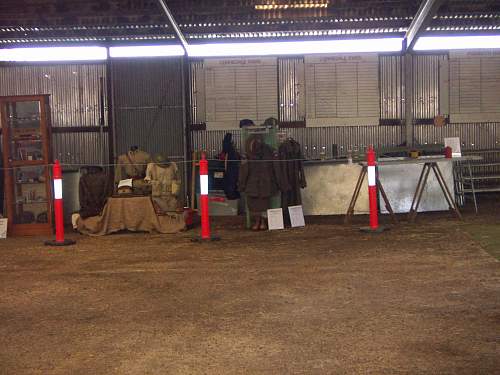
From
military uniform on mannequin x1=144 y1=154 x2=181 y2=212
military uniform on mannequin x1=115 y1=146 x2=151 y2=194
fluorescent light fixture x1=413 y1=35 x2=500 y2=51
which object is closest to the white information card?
military uniform on mannequin x1=115 y1=146 x2=151 y2=194

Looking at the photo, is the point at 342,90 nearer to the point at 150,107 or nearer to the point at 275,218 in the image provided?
the point at 150,107

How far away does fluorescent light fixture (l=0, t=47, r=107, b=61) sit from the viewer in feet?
47.0

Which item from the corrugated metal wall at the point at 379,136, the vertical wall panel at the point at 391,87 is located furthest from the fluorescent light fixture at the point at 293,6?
the corrugated metal wall at the point at 379,136

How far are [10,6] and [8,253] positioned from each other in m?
5.93

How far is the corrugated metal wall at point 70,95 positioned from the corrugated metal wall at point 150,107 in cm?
52

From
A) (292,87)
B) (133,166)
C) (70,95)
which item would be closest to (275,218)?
(133,166)

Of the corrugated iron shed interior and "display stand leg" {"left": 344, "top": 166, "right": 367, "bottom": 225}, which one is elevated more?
the corrugated iron shed interior

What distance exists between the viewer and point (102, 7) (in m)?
12.5

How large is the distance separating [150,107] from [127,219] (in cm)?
409

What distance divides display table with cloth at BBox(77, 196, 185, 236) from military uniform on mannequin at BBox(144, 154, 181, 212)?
45 centimetres

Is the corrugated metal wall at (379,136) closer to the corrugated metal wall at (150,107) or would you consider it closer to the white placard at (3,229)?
the corrugated metal wall at (150,107)

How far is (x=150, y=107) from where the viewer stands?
1399cm

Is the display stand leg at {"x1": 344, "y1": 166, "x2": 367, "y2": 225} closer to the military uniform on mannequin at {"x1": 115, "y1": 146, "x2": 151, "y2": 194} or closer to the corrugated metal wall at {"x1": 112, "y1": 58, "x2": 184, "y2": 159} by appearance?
the military uniform on mannequin at {"x1": 115, "y1": 146, "x2": 151, "y2": 194}

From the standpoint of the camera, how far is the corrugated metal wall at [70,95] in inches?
563
